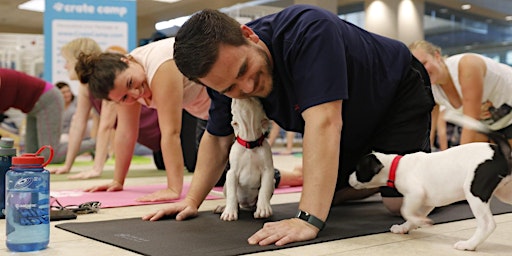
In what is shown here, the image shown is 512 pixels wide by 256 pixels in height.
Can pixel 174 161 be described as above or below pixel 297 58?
below

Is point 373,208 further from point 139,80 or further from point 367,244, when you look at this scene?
point 139,80

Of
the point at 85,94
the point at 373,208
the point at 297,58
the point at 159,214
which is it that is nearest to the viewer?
the point at 297,58

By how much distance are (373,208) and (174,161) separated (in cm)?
93

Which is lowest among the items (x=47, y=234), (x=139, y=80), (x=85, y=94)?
(x=85, y=94)

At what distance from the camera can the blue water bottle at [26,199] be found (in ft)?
5.14

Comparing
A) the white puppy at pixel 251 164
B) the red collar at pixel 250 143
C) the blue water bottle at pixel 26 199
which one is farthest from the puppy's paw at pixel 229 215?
the blue water bottle at pixel 26 199

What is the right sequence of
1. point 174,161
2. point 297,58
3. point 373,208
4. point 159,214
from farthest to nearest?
point 174,161 < point 373,208 < point 159,214 < point 297,58

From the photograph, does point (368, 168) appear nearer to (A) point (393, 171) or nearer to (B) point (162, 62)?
(A) point (393, 171)

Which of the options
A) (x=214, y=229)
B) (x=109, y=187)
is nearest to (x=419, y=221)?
(x=214, y=229)

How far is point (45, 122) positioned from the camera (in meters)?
5.16

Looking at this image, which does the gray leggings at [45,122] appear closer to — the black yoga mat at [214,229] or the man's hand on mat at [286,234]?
the black yoga mat at [214,229]

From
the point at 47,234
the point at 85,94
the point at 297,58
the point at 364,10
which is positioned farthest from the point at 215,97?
the point at 364,10

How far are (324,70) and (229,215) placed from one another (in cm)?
72

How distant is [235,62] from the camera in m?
1.66
